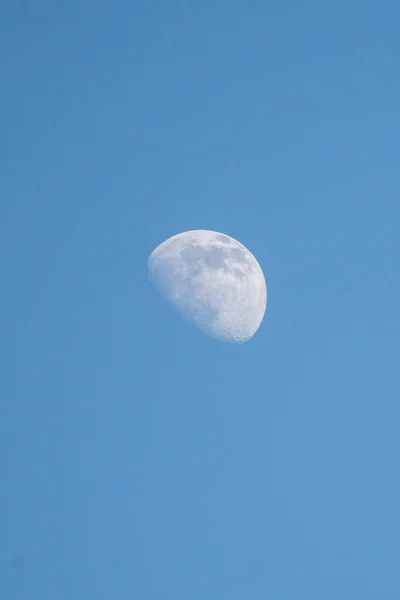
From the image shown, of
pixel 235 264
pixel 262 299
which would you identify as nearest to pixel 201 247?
pixel 235 264

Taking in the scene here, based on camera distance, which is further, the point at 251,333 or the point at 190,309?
the point at 251,333

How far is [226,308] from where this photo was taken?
14.0 metres

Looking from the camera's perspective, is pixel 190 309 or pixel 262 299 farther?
pixel 262 299

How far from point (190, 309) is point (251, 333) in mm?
1801

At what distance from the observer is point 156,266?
570 inches

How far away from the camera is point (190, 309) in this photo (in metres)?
13.8

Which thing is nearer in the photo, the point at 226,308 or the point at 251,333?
the point at 226,308

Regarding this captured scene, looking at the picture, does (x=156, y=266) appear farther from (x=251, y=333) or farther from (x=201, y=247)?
(x=251, y=333)

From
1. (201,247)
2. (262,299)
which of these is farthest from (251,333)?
(201,247)

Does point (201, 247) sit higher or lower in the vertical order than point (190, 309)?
higher

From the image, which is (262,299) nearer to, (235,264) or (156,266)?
(235,264)

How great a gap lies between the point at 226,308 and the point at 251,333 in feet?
4.00

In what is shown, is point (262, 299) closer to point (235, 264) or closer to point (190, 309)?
point (235, 264)

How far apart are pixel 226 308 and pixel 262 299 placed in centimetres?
165
